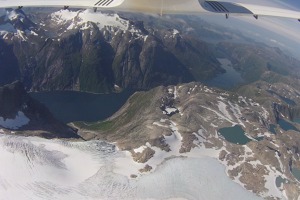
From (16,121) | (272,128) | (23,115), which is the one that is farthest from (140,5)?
(272,128)

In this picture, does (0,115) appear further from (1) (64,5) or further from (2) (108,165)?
(1) (64,5)

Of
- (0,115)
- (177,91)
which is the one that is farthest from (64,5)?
(177,91)

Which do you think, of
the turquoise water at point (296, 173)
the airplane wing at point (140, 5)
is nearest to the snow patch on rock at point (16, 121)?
the airplane wing at point (140, 5)

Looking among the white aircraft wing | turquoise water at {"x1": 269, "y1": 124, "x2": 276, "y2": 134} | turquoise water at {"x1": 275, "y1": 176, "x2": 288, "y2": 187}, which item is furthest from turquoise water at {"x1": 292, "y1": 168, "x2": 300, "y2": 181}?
the white aircraft wing

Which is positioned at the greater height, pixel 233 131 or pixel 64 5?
pixel 64 5

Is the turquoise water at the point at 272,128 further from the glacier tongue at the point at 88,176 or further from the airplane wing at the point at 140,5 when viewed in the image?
the airplane wing at the point at 140,5

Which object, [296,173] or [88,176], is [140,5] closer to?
[88,176]

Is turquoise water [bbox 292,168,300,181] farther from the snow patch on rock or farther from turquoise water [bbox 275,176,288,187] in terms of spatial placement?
the snow patch on rock
